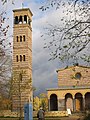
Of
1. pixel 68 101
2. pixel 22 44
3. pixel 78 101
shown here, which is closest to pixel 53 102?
pixel 68 101

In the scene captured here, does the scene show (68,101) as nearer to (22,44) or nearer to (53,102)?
(53,102)

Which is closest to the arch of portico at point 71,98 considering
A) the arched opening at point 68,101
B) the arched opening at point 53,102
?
the arched opening at point 68,101

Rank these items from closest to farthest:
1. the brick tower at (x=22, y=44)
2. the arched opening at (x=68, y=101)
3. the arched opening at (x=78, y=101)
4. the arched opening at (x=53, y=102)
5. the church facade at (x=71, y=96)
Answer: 1. the church facade at (x=71, y=96)
2. the arched opening at (x=68, y=101)
3. the arched opening at (x=78, y=101)
4. the arched opening at (x=53, y=102)
5. the brick tower at (x=22, y=44)

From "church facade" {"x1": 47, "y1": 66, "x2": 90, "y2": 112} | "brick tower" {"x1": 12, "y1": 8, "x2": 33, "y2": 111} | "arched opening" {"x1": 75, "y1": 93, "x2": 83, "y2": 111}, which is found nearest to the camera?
"church facade" {"x1": 47, "y1": 66, "x2": 90, "y2": 112}

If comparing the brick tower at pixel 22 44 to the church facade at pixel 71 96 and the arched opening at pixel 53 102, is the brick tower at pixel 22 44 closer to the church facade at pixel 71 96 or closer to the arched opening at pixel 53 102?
the arched opening at pixel 53 102

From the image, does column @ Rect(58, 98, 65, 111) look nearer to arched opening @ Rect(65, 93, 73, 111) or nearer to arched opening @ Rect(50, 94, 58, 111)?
arched opening @ Rect(65, 93, 73, 111)

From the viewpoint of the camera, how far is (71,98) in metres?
57.7

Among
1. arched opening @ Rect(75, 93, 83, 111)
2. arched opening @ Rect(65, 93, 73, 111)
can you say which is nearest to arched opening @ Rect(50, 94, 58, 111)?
arched opening @ Rect(65, 93, 73, 111)

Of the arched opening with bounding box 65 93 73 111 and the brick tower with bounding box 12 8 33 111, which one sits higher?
the brick tower with bounding box 12 8 33 111

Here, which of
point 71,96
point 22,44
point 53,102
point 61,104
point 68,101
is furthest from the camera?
point 22,44

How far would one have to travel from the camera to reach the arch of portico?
56312mm

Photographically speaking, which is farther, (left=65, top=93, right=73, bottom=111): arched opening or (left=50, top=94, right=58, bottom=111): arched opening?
(left=50, top=94, right=58, bottom=111): arched opening

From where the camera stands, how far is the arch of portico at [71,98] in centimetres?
5631

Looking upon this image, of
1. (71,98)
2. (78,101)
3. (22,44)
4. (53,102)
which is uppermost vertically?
(22,44)
